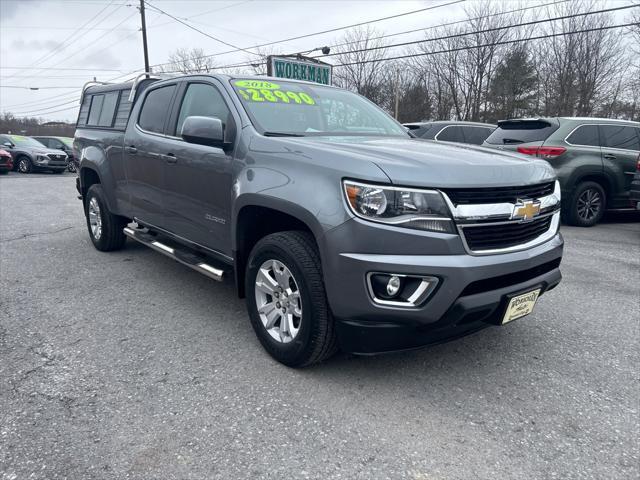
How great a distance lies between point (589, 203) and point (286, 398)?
24.0 ft

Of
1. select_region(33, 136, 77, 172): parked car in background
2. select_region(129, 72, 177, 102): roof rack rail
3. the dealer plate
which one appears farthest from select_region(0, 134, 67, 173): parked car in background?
the dealer plate

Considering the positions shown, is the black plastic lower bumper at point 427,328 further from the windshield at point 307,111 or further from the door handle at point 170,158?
the door handle at point 170,158

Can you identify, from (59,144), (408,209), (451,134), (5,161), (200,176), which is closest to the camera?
(408,209)

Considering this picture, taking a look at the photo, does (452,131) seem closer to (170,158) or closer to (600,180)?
(600,180)

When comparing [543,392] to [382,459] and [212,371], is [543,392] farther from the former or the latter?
[212,371]

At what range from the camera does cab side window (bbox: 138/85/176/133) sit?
4230 millimetres

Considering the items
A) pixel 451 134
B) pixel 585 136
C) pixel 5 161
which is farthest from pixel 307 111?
pixel 5 161

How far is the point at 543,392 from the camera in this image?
2.75 metres

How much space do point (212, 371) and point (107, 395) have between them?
0.60 meters

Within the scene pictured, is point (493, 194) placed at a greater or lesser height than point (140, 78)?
lesser

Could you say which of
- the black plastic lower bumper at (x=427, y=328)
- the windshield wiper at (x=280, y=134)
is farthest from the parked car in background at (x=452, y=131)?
the black plastic lower bumper at (x=427, y=328)

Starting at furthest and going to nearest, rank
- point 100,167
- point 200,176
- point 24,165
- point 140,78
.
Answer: point 24,165 → point 100,167 → point 140,78 → point 200,176

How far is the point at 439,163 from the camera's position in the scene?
247 cm

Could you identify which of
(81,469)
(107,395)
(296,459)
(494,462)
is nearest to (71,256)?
(107,395)
